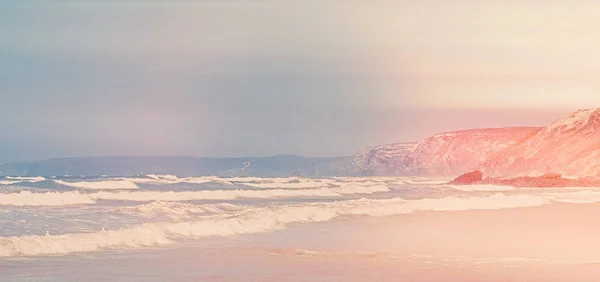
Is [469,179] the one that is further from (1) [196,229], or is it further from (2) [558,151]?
(1) [196,229]

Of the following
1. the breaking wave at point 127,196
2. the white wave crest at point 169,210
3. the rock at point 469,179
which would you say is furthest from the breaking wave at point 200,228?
the rock at point 469,179

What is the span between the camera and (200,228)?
22.0 meters

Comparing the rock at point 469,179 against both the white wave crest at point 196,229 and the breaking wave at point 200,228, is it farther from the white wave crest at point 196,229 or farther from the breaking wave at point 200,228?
the white wave crest at point 196,229

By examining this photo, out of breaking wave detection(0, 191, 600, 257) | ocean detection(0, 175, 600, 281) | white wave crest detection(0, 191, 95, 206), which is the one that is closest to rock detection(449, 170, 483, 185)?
breaking wave detection(0, 191, 600, 257)

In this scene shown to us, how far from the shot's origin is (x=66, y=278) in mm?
13586

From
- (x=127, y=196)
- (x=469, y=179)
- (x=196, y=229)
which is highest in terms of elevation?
(x=469, y=179)

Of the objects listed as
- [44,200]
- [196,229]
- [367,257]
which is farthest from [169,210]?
[367,257]

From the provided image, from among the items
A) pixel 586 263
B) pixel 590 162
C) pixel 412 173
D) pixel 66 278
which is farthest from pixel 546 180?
pixel 412 173

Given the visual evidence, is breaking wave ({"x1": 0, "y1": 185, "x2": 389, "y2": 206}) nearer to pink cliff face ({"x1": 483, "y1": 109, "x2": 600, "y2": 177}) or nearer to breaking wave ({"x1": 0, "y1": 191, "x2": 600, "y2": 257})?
breaking wave ({"x1": 0, "y1": 191, "x2": 600, "y2": 257})

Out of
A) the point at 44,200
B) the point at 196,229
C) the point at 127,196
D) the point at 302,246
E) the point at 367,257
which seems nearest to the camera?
the point at 367,257

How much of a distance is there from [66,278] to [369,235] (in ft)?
33.5

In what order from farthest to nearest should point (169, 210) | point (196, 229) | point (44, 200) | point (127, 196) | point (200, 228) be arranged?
point (127, 196)
point (44, 200)
point (169, 210)
point (200, 228)
point (196, 229)

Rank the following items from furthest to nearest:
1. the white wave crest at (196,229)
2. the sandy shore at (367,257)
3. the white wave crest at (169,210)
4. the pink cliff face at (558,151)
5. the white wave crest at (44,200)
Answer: the pink cliff face at (558,151), the white wave crest at (44,200), the white wave crest at (169,210), the white wave crest at (196,229), the sandy shore at (367,257)

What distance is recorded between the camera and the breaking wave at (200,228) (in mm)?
16984
